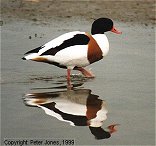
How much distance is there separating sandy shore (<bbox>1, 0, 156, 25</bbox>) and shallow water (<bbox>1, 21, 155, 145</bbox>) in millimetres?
3458

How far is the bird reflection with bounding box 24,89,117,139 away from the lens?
237 inches

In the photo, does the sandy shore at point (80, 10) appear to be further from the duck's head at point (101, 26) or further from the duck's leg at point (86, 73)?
the duck's leg at point (86, 73)

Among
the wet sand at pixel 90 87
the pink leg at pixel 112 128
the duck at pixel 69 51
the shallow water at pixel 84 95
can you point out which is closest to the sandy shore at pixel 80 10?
the wet sand at pixel 90 87

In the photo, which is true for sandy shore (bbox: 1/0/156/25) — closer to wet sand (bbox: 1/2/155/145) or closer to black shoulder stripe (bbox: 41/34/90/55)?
wet sand (bbox: 1/2/155/145)

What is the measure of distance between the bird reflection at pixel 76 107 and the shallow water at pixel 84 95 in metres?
0.01

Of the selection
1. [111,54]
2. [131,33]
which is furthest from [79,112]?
[131,33]

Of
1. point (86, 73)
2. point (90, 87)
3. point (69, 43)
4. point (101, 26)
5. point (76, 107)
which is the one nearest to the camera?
point (76, 107)

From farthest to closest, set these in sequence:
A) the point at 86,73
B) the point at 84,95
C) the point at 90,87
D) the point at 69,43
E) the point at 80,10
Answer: the point at 80,10, the point at 86,73, the point at 69,43, the point at 90,87, the point at 84,95

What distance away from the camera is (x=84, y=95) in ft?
24.3

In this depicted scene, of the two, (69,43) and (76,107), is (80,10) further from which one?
(76,107)

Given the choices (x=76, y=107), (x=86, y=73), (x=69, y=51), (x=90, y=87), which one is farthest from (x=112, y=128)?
(x=86, y=73)

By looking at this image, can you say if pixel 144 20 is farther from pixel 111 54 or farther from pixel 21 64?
pixel 21 64

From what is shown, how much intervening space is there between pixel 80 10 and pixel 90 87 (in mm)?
8783

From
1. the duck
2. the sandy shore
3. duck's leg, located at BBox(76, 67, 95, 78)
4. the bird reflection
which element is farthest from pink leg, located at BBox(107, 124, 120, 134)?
the sandy shore
